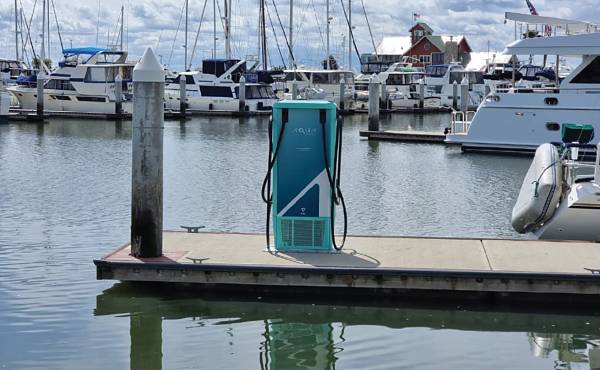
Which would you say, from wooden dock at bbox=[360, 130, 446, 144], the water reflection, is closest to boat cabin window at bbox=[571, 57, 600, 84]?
wooden dock at bbox=[360, 130, 446, 144]

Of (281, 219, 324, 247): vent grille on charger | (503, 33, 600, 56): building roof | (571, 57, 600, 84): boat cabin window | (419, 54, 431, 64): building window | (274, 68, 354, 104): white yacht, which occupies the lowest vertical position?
(281, 219, 324, 247): vent grille on charger

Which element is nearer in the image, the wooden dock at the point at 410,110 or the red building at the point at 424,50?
the wooden dock at the point at 410,110

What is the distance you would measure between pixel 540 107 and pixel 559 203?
18251 mm

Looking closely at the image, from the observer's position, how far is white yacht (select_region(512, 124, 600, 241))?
13930mm

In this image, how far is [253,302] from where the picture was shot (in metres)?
11.5

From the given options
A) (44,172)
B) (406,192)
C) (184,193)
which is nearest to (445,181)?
(406,192)

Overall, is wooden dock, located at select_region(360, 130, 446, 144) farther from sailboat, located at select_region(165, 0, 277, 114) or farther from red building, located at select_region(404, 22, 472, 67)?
red building, located at select_region(404, 22, 472, 67)

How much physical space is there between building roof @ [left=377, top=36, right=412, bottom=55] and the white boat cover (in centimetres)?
8522

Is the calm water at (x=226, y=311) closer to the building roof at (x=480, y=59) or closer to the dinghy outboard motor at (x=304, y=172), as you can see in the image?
A: the dinghy outboard motor at (x=304, y=172)

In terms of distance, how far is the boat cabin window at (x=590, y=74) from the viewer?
30.2 metres

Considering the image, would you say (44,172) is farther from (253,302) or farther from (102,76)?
(102,76)

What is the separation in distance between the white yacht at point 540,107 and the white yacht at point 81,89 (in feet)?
84.8

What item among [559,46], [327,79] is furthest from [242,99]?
[559,46]

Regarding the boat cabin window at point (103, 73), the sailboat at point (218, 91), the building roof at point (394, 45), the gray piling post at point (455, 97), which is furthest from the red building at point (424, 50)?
the boat cabin window at point (103, 73)
